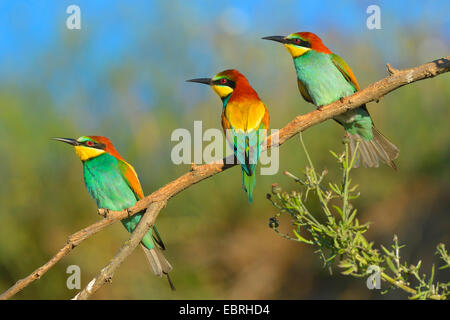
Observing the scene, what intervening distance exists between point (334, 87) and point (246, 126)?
595mm

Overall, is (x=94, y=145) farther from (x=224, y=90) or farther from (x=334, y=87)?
(x=334, y=87)

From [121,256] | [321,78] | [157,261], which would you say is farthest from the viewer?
[157,261]

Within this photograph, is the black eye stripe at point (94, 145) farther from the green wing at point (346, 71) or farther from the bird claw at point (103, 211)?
the green wing at point (346, 71)

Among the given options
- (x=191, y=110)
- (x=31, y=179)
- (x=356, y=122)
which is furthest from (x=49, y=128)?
(x=356, y=122)

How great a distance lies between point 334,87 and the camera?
231 centimetres

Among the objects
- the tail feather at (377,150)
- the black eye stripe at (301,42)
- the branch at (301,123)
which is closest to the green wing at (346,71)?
the black eye stripe at (301,42)

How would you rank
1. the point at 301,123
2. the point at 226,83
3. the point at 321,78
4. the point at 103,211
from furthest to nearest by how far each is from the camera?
1. the point at 321,78
2. the point at 226,83
3. the point at 103,211
4. the point at 301,123

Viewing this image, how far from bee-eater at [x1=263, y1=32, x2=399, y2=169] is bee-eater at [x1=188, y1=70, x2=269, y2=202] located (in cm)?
31

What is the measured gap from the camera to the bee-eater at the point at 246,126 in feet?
5.97

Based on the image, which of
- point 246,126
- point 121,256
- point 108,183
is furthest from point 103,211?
point 108,183

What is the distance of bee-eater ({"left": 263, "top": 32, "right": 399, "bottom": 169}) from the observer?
88.3 inches

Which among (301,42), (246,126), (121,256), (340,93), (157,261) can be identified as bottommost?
(157,261)

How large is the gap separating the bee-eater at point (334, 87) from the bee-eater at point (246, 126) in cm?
31

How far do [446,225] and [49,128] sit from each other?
108 inches
